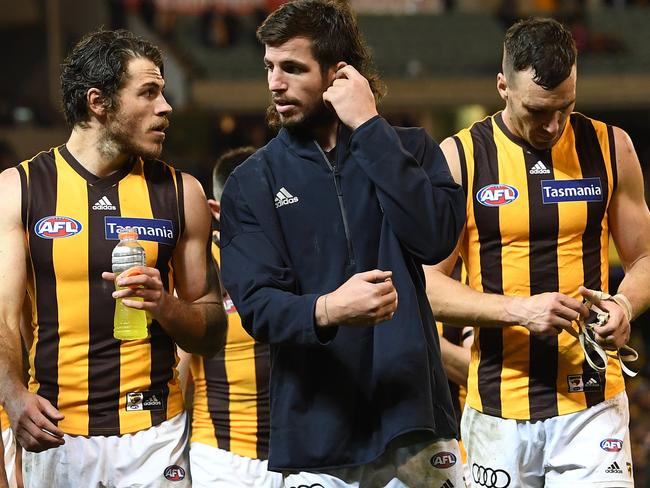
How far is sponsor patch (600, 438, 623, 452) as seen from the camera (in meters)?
4.15

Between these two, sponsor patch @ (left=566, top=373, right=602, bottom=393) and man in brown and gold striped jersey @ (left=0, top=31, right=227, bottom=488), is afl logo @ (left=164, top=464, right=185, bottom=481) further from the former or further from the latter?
sponsor patch @ (left=566, top=373, right=602, bottom=393)

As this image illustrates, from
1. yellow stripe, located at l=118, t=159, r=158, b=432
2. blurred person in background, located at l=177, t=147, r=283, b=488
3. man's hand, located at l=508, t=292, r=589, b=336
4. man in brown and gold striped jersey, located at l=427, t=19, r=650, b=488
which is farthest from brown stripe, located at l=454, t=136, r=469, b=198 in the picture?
blurred person in background, located at l=177, t=147, r=283, b=488

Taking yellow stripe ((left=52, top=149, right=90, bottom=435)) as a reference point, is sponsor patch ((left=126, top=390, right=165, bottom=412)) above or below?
below

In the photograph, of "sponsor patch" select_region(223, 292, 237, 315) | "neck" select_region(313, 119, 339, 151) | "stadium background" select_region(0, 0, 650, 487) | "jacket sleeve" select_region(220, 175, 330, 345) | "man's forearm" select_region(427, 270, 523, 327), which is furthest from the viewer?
"stadium background" select_region(0, 0, 650, 487)

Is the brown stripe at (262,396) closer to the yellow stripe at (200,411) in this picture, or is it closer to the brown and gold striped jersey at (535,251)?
the yellow stripe at (200,411)

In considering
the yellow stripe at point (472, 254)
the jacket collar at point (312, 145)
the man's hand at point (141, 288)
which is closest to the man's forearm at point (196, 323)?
the man's hand at point (141, 288)

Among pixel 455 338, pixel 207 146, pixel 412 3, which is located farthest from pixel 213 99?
pixel 455 338

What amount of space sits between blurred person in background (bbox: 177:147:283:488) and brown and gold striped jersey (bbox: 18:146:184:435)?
1291 mm

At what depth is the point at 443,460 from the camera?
11.2 feet

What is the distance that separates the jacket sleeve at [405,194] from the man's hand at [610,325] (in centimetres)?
87

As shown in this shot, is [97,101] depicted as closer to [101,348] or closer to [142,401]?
[101,348]

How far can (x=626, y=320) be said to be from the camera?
4062mm

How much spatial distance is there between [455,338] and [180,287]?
1.86m

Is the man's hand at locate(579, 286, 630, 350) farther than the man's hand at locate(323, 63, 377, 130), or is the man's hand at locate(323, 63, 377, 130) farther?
the man's hand at locate(579, 286, 630, 350)
